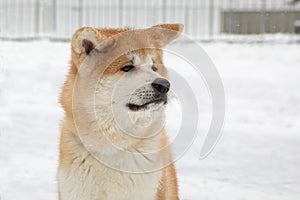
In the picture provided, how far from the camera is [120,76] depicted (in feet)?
15.1

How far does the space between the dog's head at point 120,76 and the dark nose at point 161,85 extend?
0.08 meters

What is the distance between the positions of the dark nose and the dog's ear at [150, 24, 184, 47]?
66cm

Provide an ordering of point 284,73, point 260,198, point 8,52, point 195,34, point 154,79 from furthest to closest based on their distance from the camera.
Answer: point 195,34 < point 8,52 < point 284,73 < point 260,198 < point 154,79

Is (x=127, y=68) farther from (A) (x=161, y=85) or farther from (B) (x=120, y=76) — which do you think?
(A) (x=161, y=85)

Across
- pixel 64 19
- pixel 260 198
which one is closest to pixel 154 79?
pixel 260 198

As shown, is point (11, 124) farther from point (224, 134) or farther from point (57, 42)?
point (57, 42)

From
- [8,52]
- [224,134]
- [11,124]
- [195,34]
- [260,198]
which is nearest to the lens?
[260,198]

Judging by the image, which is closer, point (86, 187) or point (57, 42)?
point (86, 187)

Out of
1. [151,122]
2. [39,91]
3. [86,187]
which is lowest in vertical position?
[39,91]

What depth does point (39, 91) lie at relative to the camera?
1435cm

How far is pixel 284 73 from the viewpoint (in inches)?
563

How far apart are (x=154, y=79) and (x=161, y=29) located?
71 cm

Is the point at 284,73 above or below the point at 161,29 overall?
below

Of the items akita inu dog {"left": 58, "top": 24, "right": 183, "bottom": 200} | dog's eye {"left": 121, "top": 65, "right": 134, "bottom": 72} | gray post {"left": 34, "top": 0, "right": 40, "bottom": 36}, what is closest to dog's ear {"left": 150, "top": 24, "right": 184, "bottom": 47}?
akita inu dog {"left": 58, "top": 24, "right": 183, "bottom": 200}
